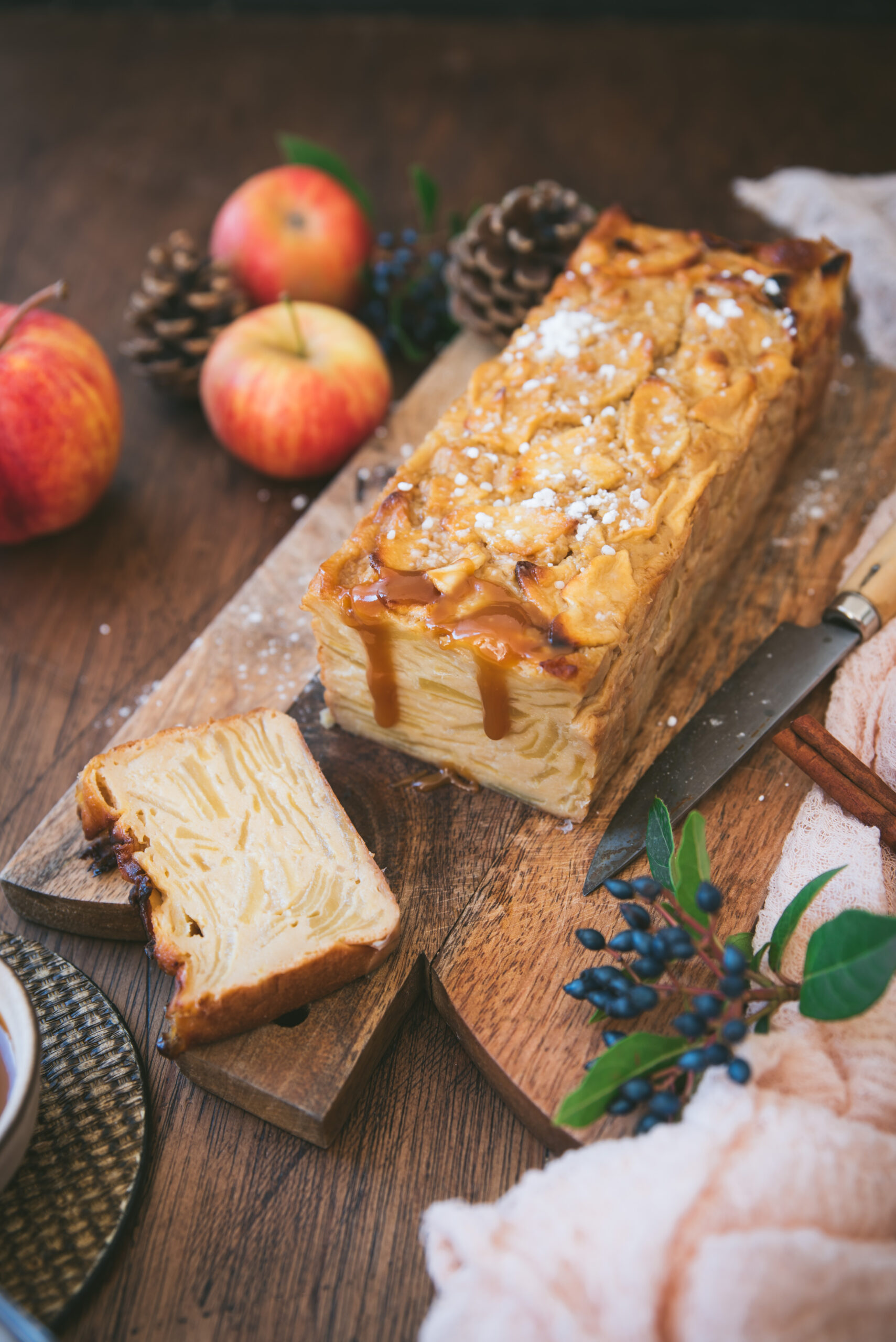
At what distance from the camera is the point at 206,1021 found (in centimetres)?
212

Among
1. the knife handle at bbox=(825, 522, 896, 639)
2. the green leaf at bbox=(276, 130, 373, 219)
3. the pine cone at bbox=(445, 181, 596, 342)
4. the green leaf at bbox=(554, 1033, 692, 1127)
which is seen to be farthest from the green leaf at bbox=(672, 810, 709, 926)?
the green leaf at bbox=(276, 130, 373, 219)

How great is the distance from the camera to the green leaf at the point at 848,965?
1851 millimetres

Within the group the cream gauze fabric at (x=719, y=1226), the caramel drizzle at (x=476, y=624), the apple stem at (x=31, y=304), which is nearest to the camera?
the cream gauze fabric at (x=719, y=1226)

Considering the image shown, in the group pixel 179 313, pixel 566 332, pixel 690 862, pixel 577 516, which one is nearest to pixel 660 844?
pixel 690 862

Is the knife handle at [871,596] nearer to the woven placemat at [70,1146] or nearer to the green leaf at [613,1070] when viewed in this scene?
the green leaf at [613,1070]

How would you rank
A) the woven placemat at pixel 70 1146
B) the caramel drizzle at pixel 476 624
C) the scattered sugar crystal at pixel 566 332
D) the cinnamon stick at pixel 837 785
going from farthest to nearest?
the scattered sugar crystal at pixel 566 332, the cinnamon stick at pixel 837 785, the caramel drizzle at pixel 476 624, the woven placemat at pixel 70 1146

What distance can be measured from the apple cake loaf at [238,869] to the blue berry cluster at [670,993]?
482 millimetres

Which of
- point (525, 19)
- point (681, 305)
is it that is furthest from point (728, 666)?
point (525, 19)

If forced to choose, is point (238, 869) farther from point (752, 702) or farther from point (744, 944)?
point (752, 702)

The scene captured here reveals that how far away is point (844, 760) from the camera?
254cm

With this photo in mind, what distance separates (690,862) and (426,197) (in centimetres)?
291

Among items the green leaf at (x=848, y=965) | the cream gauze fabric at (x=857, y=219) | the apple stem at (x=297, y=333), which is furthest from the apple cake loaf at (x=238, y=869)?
the cream gauze fabric at (x=857, y=219)

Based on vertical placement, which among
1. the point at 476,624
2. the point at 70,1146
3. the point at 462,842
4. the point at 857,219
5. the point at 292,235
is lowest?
the point at 70,1146

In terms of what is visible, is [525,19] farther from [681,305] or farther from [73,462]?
[73,462]
